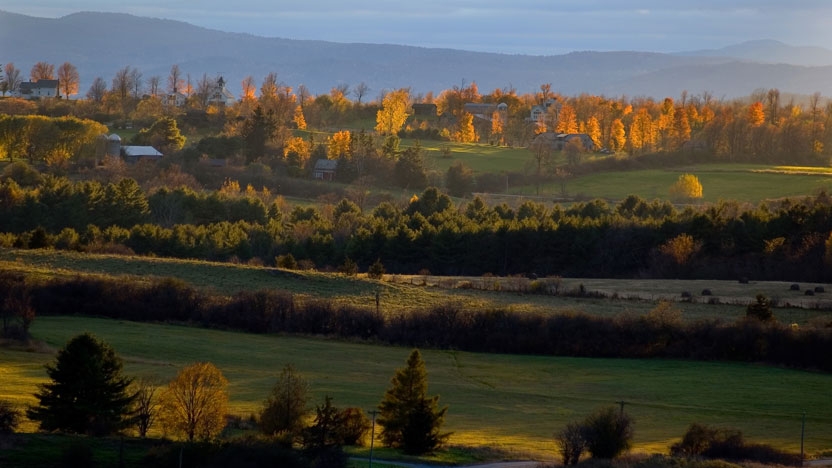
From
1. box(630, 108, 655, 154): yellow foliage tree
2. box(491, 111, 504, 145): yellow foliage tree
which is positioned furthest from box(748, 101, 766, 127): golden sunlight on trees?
box(491, 111, 504, 145): yellow foliage tree

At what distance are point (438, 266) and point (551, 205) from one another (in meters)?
18.7

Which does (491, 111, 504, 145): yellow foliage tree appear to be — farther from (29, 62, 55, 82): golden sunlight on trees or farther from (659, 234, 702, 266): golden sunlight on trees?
(29, 62, 55, 82): golden sunlight on trees

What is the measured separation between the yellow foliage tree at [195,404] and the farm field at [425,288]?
68.8 ft

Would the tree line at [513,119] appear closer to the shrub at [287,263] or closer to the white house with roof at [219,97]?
the white house with roof at [219,97]

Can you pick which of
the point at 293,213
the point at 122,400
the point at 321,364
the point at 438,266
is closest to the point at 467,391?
the point at 321,364

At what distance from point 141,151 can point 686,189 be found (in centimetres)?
4358

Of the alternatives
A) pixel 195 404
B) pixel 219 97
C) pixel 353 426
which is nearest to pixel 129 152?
pixel 219 97

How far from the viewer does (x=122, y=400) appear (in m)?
24.6

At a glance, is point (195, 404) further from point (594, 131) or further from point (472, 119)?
point (472, 119)

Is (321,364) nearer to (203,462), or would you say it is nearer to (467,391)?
(467,391)

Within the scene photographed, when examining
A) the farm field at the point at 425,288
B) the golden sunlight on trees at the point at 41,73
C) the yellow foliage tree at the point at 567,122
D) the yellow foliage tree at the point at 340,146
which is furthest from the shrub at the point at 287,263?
the golden sunlight on trees at the point at 41,73

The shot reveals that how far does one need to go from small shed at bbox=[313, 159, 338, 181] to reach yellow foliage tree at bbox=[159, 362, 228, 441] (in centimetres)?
6913

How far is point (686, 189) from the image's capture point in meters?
82.9

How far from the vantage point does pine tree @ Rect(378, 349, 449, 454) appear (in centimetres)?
2477
